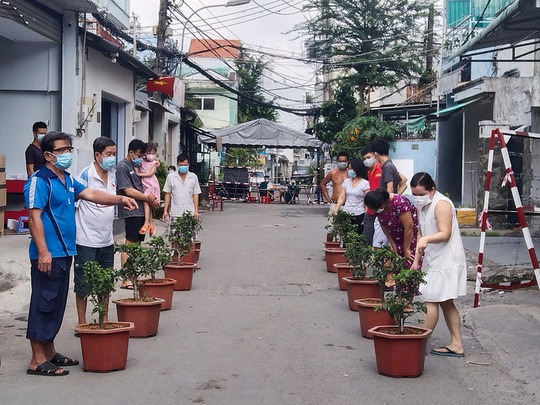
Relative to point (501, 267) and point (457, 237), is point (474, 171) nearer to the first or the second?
point (501, 267)

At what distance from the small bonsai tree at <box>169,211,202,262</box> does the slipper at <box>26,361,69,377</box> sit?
4968 mm

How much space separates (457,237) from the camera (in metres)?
7.40

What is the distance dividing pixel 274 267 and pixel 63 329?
223 inches

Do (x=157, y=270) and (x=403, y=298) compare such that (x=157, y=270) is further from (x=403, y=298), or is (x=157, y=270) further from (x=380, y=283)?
(x=403, y=298)

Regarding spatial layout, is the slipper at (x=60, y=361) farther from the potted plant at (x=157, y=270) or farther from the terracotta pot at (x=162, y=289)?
the terracotta pot at (x=162, y=289)

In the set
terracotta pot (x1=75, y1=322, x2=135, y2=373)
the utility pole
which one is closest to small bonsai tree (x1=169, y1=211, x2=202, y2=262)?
terracotta pot (x1=75, y1=322, x2=135, y2=373)

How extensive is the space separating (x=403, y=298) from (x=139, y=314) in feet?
8.89

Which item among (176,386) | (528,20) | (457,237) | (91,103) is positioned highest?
(528,20)

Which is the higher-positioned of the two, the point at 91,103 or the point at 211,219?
the point at 91,103

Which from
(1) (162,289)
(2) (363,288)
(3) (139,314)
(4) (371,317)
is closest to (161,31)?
(1) (162,289)

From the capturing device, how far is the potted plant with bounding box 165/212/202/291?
36.4ft

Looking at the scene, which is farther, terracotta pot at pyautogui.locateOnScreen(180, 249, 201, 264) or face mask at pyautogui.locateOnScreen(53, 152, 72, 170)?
terracotta pot at pyautogui.locateOnScreen(180, 249, 201, 264)

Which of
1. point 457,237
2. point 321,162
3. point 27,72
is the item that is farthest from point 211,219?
point 321,162

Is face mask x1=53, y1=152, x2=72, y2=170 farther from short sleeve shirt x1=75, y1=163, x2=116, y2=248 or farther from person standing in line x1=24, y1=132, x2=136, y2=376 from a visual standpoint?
Answer: short sleeve shirt x1=75, y1=163, x2=116, y2=248
